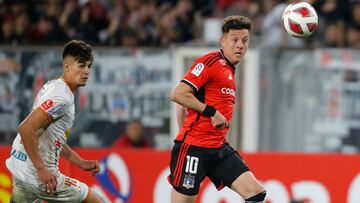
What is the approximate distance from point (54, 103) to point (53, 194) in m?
0.82

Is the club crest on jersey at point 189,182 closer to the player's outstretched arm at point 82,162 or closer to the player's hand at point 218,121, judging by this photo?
the player's hand at point 218,121

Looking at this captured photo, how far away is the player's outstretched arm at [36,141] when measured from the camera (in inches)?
308

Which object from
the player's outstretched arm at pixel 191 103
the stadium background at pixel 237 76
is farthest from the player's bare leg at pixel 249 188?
the stadium background at pixel 237 76

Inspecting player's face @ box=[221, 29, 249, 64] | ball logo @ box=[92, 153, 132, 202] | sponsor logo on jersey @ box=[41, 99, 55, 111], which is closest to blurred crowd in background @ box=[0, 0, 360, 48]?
ball logo @ box=[92, 153, 132, 202]

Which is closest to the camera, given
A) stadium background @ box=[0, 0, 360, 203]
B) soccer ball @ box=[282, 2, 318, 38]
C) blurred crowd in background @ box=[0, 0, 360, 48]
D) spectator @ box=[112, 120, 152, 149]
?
soccer ball @ box=[282, 2, 318, 38]

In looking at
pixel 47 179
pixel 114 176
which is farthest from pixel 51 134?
pixel 114 176

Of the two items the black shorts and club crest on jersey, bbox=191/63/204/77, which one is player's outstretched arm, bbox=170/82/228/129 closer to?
club crest on jersey, bbox=191/63/204/77

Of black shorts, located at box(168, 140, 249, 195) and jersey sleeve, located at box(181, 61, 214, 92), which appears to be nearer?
jersey sleeve, located at box(181, 61, 214, 92)

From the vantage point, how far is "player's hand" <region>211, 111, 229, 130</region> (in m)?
8.40

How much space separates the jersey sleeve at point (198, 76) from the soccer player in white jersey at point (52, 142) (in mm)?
882

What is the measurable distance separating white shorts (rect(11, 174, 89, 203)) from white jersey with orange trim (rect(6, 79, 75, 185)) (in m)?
0.07

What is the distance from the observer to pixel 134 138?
13.8 meters

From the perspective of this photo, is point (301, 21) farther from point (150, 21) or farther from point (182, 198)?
point (150, 21)

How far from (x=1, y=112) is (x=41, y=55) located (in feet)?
3.26
